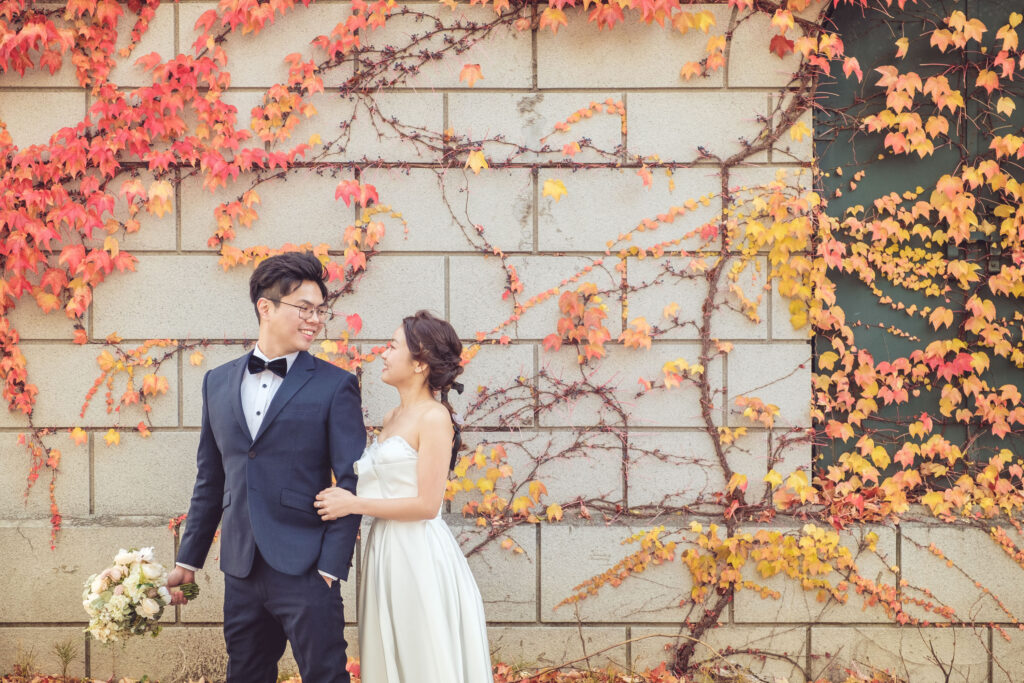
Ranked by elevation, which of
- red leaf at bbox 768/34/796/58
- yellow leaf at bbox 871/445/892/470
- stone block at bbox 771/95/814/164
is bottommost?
yellow leaf at bbox 871/445/892/470

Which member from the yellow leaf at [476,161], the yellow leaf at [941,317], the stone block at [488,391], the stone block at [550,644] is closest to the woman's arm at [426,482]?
the stone block at [488,391]

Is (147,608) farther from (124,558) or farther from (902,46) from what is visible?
(902,46)

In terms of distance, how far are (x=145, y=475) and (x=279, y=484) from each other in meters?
1.80

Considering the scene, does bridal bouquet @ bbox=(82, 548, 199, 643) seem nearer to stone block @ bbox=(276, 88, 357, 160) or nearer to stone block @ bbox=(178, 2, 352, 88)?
stone block @ bbox=(276, 88, 357, 160)

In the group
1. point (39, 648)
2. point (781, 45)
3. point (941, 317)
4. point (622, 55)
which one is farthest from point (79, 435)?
point (941, 317)

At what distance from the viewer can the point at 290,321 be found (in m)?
2.67

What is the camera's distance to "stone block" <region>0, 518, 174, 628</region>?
152 inches

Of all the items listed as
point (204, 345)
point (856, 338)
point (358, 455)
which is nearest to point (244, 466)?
point (358, 455)

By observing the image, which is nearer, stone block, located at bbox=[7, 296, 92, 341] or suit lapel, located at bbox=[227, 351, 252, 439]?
suit lapel, located at bbox=[227, 351, 252, 439]

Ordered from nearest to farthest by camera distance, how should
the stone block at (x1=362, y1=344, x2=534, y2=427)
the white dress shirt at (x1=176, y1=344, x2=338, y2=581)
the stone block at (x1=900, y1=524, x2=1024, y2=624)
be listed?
the white dress shirt at (x1=176, y1=344, x2=338, y2=581)
the stone block at (x1=900, y1=524, x2=1024, y2=624)
the stone block at (x1=362, y1=344, x2=534, y2=427)

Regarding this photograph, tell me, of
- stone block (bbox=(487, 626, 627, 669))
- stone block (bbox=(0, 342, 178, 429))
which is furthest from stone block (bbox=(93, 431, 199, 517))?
stone block (bbox=(487, 626, 627, 669))

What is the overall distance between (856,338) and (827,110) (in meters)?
1.23

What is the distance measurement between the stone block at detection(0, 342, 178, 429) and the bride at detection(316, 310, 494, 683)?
1723 millimetres

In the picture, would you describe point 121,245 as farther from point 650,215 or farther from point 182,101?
point 650,215
